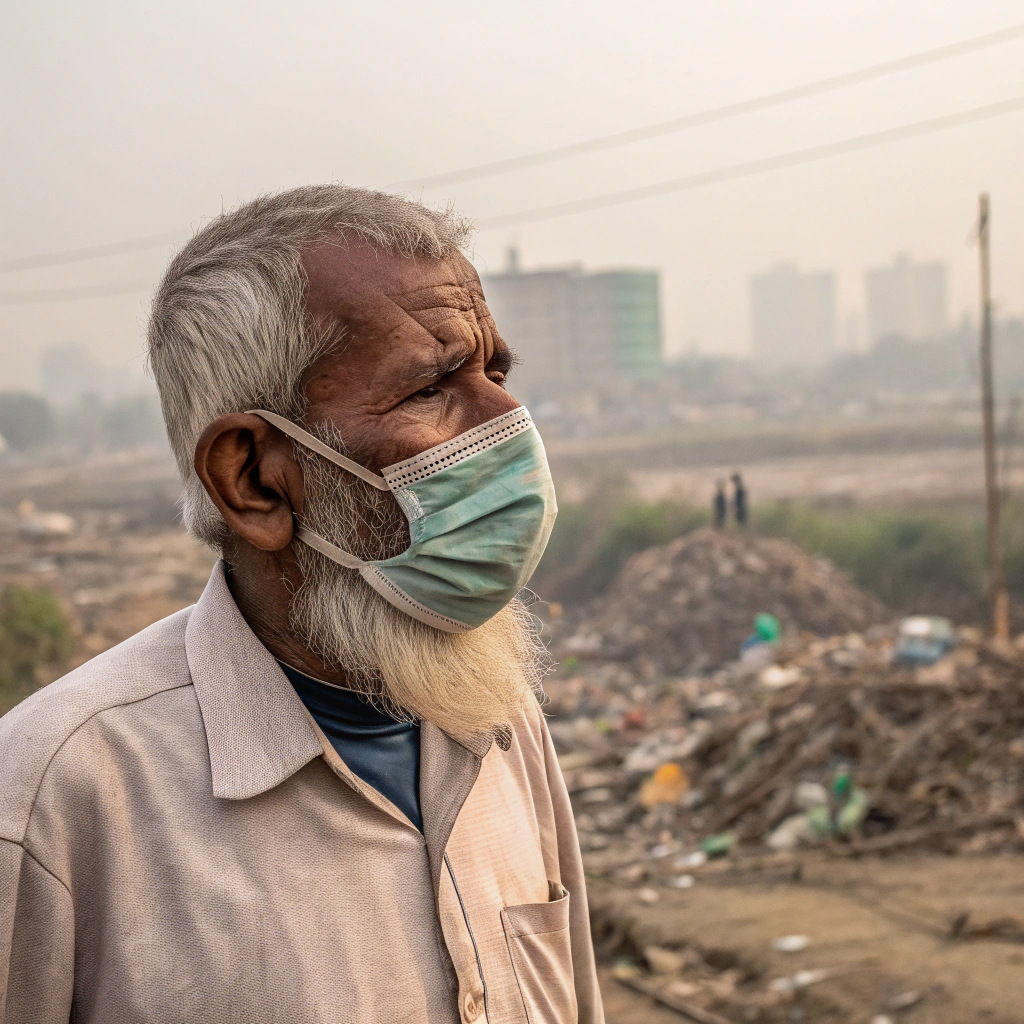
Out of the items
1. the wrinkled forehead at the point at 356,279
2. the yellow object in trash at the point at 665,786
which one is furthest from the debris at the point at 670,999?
the wrinkled forehead at the point at 356,279

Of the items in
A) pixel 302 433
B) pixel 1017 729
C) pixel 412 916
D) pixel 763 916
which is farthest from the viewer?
pixel 1017 729

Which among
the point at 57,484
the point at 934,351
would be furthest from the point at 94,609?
the point at 934,351

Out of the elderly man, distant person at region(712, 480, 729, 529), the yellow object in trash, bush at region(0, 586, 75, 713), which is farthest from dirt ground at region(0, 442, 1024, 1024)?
distant person at region(712, 480, 729, 529)

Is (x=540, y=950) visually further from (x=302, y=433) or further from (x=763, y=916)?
(x=763, y=916)

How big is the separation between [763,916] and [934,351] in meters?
14.9

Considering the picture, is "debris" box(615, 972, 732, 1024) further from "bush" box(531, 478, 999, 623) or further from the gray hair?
"bush" box(531, 478, 999, 623)

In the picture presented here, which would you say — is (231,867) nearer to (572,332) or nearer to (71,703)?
(71,703)

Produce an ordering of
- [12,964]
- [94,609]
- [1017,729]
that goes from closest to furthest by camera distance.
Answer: [12,964] < [1017,729] < [94,609]

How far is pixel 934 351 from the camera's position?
1803 centimetres

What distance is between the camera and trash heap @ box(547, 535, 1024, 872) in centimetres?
625

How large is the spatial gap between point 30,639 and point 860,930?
8068 mm

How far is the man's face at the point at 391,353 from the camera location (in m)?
1.37

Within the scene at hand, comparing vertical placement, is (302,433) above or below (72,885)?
above

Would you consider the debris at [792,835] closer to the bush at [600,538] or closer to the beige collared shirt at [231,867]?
the beige collared shirt at [231,867]
